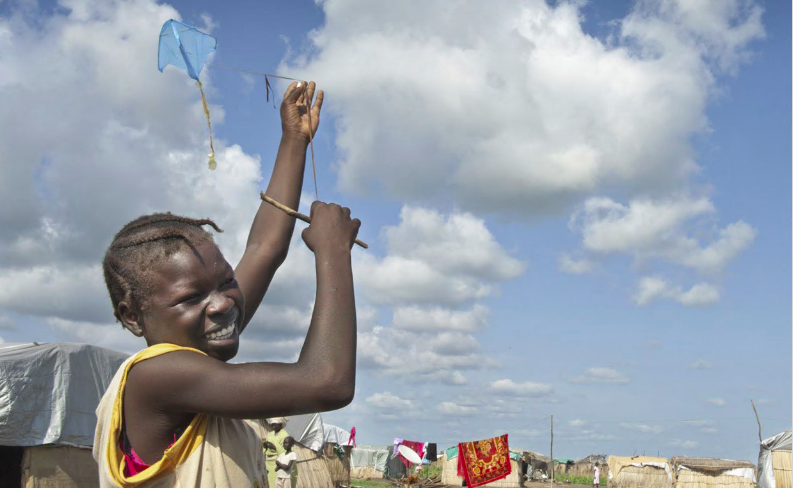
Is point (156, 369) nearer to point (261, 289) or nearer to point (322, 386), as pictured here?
point (322, 386)

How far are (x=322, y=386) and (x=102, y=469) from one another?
54 cm

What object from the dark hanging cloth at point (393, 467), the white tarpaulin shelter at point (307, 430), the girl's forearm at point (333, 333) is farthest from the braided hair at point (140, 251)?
the dark hanging cloth at point (393, 467)

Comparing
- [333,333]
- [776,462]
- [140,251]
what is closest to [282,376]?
[333,333]

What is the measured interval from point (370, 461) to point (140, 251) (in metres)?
44.3

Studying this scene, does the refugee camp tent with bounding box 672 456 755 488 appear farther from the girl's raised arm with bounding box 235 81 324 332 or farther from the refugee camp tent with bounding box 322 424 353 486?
the girl's raised arm with bounding box 235 81 324 332

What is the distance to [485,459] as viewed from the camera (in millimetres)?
24875

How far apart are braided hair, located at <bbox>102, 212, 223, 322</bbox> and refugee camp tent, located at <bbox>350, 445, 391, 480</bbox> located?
42769mm

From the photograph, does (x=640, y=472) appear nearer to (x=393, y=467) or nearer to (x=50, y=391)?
(x=393, y=467)

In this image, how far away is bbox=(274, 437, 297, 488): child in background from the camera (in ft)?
38.3

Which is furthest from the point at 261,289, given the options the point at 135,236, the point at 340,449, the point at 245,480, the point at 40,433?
the point at 340,449

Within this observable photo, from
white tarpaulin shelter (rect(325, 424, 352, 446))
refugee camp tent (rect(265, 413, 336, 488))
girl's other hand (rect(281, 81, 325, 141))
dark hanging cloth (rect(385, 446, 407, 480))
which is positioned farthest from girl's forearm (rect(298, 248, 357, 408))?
dark hanging cloth (rect(385, 446, 407, 480))

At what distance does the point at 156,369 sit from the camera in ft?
5.27

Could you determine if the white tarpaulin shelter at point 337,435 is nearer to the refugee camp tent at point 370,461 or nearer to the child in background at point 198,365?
the refugee camp tent at point 370,461

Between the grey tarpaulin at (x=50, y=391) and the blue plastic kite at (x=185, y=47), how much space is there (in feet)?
27.6
